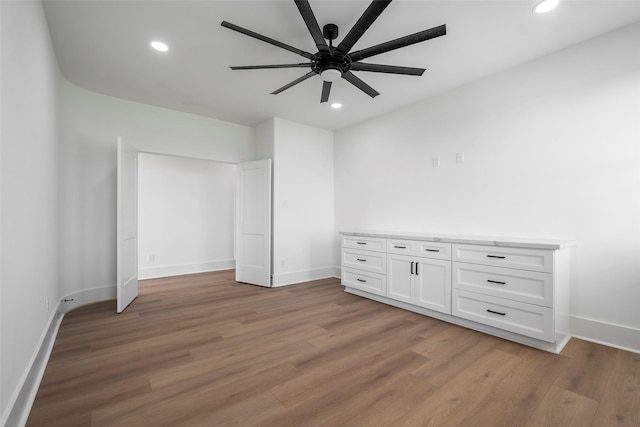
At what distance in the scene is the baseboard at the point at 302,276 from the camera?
4.39 metres

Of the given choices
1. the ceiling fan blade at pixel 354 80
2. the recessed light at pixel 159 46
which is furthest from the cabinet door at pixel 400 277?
the recessed light at pixel 159 46

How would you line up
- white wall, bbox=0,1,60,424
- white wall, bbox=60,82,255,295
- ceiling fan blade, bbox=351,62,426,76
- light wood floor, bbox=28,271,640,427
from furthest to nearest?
white wall, bbox=60,82,255,295 → ceiling fan blade, bbox=351,62,426,76 → light wood floor, bbox=28,271,640,427 → white wall, bbox=0,1,60,424

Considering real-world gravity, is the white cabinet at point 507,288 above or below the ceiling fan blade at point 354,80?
below

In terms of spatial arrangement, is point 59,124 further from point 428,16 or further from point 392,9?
point 428,16

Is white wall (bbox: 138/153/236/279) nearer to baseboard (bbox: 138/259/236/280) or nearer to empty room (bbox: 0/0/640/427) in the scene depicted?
baseboard (bbox: 138/259/236/280)

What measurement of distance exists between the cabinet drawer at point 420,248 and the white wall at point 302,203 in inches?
68.8

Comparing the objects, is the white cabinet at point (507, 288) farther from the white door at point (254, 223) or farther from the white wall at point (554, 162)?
the white door at point (254, 223)

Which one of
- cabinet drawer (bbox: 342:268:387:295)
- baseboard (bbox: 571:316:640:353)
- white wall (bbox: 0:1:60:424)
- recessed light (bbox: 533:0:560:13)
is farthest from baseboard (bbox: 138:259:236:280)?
recessed light (bbox: 533:0:560:13)

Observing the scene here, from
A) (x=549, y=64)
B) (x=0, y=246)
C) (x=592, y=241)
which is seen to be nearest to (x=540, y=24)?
(x=549, y=64)

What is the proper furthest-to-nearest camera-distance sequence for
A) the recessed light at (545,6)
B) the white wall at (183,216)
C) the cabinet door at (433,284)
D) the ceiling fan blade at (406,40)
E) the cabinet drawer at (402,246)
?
the white wall at (183,216), the cabinet drawer at (402,246), the cabinet door at (433,284), the recessed light at (545,6), the ceiling fan blade at (406,40)

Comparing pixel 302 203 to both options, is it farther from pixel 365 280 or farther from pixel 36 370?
pixel 36 370

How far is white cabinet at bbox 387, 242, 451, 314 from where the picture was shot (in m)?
2.85

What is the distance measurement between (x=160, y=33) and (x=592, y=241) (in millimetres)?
4189

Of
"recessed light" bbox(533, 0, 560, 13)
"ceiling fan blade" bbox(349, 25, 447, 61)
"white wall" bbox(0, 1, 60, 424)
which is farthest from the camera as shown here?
"recessed light" bbox(533, 0, 560, 13)
